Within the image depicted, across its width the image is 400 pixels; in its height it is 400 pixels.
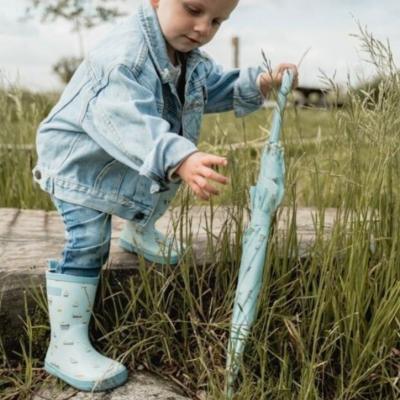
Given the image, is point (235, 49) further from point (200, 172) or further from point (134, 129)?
point (200, 172)

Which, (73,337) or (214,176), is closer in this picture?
(214,176)

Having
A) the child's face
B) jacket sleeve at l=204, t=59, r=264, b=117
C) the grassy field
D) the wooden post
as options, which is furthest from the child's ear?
the wooden post

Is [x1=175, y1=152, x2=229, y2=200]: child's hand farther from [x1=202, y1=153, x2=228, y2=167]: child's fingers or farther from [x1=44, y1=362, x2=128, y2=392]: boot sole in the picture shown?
[x1=44, y1=362, x2=128, y2=392]: boot sole

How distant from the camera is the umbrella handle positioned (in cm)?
172

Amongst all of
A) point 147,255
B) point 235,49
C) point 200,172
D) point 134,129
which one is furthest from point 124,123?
point 235,49

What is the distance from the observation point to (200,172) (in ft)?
4.75

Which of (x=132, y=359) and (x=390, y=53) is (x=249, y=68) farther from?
(x=132, y=359)

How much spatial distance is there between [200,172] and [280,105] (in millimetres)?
355

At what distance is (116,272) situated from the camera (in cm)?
202

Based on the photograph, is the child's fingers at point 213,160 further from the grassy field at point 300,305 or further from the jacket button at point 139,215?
the jacket button at point 139,215

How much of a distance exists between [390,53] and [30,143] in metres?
2.25

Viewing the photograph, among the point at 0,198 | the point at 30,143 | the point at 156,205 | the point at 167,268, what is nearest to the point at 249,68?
the point at 156,205

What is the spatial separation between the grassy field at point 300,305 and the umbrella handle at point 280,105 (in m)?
0.03

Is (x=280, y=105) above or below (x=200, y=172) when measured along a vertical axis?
above
